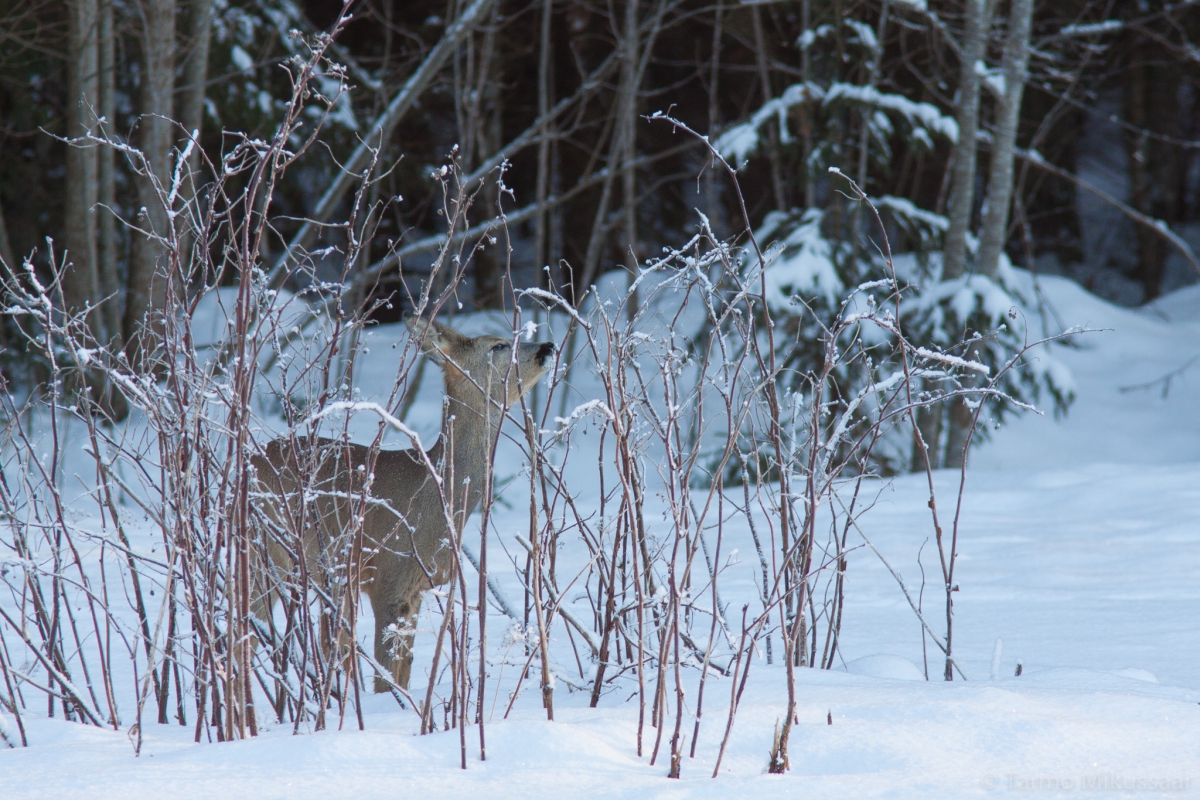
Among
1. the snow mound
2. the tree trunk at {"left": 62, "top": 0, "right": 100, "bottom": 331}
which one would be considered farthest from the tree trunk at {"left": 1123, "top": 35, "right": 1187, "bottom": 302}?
the snow mound

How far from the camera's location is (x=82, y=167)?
7.88 metres

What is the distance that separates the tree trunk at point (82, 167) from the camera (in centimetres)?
766

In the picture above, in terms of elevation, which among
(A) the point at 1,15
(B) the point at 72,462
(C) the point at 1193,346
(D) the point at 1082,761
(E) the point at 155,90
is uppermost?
(A) the point at 1,15

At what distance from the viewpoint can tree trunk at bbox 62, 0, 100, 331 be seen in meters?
7.66

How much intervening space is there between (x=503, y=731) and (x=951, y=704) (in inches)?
41.8

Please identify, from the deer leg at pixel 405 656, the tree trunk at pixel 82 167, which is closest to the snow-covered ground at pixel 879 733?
the deer leg at pixel 405 656

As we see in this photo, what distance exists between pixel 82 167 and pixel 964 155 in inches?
258

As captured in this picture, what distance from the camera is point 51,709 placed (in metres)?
2.93

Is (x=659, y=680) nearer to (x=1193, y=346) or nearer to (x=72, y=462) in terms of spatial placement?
(x=72, y=462)

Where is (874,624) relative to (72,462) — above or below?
below

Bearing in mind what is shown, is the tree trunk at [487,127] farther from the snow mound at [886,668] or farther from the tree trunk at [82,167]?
the snow mound at [886,668]

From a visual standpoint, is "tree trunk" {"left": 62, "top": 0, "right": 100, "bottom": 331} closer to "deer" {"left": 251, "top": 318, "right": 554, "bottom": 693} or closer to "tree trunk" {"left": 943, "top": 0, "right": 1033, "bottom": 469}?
"deer" {"left": 251, "top": 318, "right": 554, "bottom": 693}

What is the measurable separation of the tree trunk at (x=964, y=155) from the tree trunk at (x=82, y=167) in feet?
20.6

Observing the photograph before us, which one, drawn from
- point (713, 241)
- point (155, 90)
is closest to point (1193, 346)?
point (155, 90)
